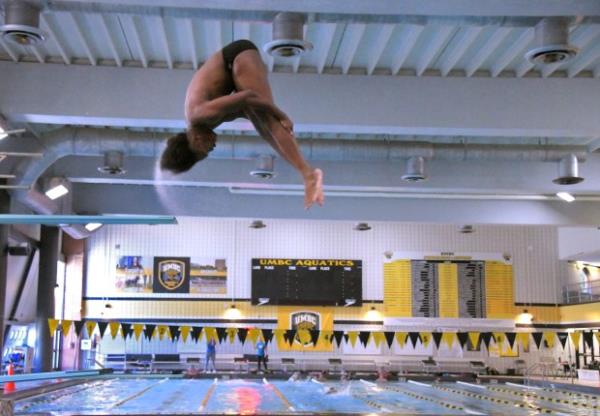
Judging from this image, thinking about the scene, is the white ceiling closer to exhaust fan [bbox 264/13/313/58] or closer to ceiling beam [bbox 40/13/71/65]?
ceiling beam [bbox 40/13/71/65]

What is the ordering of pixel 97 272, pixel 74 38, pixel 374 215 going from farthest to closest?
1. pixel 97 272
2. pixel 374 215
3. pixel 74 38

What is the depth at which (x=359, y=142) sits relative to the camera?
46.8 ft

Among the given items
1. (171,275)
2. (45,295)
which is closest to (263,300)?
(171,275)

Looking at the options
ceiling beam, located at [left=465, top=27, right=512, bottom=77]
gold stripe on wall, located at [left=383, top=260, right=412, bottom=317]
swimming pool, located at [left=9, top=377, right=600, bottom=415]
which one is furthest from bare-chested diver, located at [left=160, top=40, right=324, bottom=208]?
gold stripe on wall, located at [left=383, top=260, right=412, bottom=317]

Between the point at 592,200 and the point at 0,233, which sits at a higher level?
the point at 592,200

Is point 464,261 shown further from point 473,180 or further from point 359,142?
point 359,142

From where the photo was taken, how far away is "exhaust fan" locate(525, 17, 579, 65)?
8.38 metres

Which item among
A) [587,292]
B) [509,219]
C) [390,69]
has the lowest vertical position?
[587,292]

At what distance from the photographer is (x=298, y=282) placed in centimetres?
2683

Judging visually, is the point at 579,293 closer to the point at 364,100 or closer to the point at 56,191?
A: the point at 364,100

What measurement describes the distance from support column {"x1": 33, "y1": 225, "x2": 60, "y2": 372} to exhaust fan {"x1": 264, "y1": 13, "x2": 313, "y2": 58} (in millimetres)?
13466

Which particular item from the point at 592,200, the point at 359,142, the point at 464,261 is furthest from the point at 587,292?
the point at 359,142

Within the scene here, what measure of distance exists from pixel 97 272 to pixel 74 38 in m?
17.4

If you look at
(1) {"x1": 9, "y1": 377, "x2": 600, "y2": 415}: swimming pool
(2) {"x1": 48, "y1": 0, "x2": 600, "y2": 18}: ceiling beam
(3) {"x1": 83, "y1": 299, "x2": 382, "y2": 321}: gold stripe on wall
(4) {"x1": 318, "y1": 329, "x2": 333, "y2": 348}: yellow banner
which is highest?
(2) {"x1": 48, "y1": 0, "x2": 600, "y2": 18}: ceiling beam
